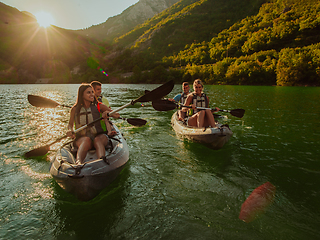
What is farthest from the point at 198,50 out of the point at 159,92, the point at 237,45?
the point at 159,92

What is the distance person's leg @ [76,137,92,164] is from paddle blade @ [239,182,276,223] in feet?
10.3

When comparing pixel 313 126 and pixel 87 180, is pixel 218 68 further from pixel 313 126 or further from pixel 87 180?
pixel 87 180

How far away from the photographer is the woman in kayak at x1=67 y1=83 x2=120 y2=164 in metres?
3.79

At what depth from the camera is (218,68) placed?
66.1m

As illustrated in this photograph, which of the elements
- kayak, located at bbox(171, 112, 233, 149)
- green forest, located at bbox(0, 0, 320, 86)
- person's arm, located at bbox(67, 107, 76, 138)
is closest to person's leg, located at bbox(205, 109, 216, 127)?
kayak, located at bbox(171, 112, 233, 149)

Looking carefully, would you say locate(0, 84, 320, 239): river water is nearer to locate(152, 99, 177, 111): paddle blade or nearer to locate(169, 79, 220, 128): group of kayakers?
locate(169, 79, 220, 128): group of kayakers

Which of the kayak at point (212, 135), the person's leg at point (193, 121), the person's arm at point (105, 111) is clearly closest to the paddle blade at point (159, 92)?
the person's arm at point (105, 111)

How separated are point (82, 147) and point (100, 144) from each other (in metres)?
0.36

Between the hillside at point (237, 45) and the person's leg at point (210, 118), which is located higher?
the hillside at point (237, 45)

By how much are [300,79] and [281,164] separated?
158ft

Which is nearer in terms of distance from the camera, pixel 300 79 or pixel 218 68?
pixel 300 79

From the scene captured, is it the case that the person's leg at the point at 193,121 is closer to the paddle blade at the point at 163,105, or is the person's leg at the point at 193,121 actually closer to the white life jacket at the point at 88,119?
the paddle blade at the point at 163,105

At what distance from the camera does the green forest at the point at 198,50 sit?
53.2m

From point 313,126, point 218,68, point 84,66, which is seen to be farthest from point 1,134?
point 84,66
